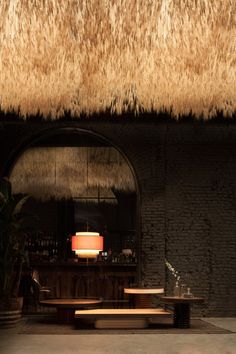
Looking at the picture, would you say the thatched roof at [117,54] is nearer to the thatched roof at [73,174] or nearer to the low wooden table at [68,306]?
the low wooden table at [68,306]

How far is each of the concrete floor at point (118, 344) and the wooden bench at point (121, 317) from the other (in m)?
0.48

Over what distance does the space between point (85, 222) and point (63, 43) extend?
10.5 meters

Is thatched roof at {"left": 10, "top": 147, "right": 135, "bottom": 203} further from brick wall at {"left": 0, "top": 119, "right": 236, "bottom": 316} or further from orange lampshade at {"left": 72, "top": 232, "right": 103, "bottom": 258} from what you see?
orange lampshade at {"left": 72, "top": 232, "right": 103, "bottom": 258}

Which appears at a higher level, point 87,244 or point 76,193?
point 76,193

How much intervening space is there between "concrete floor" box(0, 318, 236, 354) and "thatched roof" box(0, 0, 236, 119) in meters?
2.64

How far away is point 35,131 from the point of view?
416 inches

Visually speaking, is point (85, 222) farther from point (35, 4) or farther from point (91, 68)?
point (35, 4)

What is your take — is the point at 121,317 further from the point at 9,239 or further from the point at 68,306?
Answer: the point at 9,239

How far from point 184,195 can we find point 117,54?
21.7ft

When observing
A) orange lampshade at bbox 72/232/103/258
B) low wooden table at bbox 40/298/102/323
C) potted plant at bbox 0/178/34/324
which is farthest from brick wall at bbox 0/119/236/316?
low wooden table at bbox 40/298/102/323

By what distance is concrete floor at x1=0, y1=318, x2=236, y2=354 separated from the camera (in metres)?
6.50

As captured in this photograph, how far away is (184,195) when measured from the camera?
10602 mm

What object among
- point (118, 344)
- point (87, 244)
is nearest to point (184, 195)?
point (87, 244)

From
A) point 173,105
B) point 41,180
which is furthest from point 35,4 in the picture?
point 41,180
